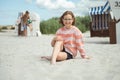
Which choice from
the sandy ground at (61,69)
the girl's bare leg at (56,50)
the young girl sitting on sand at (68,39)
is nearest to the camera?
the sandy ground at (61,69)

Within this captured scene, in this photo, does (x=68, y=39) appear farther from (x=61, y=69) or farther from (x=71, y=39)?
(x=61, y=69)

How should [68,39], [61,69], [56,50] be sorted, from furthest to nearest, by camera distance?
[68,39] < [56,50] < [61,69]

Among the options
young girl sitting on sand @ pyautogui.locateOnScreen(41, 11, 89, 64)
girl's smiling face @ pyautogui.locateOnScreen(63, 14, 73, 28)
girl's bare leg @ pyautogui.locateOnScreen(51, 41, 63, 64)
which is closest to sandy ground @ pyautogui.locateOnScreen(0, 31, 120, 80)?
girl's bare leg @ pyautogui.locateOnScreen(51, 41, 63, 64)

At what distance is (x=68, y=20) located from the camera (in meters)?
6.86

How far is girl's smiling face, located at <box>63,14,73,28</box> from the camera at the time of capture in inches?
270

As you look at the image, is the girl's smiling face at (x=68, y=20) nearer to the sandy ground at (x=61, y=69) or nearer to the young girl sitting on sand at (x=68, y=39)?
the young girl sitting on sand at (x=68, y=39)

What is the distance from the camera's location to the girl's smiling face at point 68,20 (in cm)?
685

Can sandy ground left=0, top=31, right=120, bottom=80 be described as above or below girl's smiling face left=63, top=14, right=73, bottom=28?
below

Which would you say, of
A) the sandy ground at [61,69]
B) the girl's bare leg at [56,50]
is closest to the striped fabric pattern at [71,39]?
the girl's bare leg at [56,50]

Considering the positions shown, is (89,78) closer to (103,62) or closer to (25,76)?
(25,76)

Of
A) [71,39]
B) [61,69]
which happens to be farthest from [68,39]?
[61,69]

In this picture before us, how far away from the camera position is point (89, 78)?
507 cm

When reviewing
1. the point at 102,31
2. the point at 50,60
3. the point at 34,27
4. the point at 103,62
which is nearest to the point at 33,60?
the point at 50,60

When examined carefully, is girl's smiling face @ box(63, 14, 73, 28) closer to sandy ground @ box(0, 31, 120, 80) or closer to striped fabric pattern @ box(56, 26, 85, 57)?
striped fabric pattern @ box(56, 26, 85, 57)
